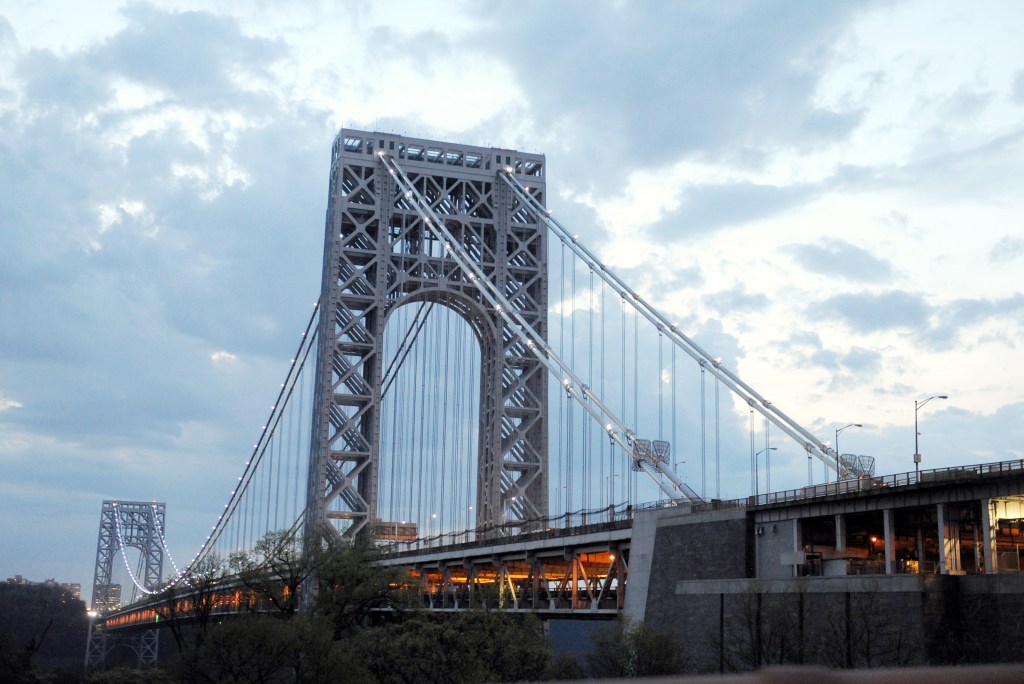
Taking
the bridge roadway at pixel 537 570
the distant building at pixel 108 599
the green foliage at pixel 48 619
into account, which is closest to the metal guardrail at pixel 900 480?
the bridge roadway at pixel 537 570

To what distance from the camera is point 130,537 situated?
192 metres

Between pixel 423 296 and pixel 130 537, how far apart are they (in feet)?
434

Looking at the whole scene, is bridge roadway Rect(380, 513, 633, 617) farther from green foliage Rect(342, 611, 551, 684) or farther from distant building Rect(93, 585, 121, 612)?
distant building Rect(93, 585, 121, 612)

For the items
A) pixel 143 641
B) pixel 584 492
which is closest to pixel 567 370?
pixel 584 492

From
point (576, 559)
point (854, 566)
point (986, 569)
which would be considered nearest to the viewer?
point (986, 569)

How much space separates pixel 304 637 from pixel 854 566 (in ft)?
69.0

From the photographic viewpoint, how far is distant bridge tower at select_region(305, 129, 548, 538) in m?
72.9

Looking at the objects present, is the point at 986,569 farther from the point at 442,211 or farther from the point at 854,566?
the point at 442,211

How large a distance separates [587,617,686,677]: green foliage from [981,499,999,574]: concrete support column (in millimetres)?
9960

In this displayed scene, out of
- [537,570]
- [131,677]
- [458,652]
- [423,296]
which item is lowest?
[131,677]

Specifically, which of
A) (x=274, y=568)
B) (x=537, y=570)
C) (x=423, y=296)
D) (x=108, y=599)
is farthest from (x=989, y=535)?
(x=108, y=599)

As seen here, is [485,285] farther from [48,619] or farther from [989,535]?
[48,619]

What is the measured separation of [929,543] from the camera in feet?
131

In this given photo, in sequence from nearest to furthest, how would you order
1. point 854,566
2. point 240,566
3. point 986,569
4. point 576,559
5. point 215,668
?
point 986,569 < point 854,566 < point 215,668 < point 576,559 < point 240,566
